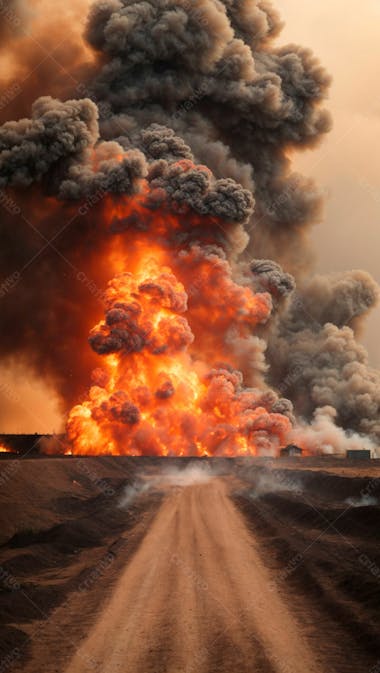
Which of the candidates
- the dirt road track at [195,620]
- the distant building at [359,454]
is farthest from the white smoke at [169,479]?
the distant building at [359,454]

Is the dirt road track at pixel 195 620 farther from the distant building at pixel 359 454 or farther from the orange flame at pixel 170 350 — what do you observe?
the distant building at pixel 359 454

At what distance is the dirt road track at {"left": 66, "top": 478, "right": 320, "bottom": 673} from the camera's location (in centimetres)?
1177

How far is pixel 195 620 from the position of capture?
1405 centimetres

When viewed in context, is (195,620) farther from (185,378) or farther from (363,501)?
(185,378)

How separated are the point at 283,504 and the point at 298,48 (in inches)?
3397

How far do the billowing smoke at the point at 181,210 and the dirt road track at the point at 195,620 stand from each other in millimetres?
44528

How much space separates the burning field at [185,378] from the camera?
14.5 metres

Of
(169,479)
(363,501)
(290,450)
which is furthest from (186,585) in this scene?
(290,450)

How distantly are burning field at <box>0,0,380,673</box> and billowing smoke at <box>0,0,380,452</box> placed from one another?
0.29 m

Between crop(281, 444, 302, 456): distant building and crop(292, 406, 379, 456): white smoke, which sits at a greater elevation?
crop(292, 406, 379, 456): white smoke

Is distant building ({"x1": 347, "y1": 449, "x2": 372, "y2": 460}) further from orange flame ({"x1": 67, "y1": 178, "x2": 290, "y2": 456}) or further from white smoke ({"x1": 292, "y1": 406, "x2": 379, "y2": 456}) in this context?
orange flame ({"x1": 67, "y1": 178, "x2": 290, "y2": 456})

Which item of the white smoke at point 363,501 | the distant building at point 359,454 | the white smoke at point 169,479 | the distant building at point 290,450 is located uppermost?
the distant building at point 359,454

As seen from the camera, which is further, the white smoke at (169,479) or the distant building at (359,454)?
the distant building at (359,454)

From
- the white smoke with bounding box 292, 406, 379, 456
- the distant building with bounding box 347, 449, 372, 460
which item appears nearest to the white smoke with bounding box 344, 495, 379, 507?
the distant building with bounding box 347, 449, 372, 460
